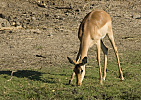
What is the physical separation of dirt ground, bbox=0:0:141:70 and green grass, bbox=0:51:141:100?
103 centimetres

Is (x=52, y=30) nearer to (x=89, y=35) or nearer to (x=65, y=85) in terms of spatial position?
(x=89, y=35)

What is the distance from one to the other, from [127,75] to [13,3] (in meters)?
12.9

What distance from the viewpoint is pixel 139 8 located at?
1852cm

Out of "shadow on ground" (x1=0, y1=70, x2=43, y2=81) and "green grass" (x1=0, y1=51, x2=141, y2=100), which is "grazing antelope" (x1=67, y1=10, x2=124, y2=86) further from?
"shadow on ground" (x1=0, y1=70, x2=43, y2=81)

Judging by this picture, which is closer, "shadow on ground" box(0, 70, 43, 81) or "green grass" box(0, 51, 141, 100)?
"green grass" box(0, 51, 141, 100)

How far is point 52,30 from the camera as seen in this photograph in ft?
46.3

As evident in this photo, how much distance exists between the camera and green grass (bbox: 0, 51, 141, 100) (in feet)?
18.7

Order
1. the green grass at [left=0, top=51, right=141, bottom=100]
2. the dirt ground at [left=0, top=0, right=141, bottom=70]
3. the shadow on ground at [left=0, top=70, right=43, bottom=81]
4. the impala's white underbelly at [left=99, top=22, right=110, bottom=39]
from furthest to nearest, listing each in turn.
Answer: the dirt ground at [left=0, top=0, right=141, bottom=70]
the shadow on ground at [left=0, top=70, right=43, bottom=81]
the impala's white underbelly at [left=99, top=22, right=110, bottom=39]
the green grass at [left=0, top=51, right=141, bottom=100]

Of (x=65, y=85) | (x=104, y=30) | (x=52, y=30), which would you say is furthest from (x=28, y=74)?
(x=52, y=30)

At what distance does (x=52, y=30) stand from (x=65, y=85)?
7980 mm

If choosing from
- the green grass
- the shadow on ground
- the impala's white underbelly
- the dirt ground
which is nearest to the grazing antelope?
the impala's white underbelly

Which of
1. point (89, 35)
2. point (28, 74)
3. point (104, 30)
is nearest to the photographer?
point (89, 35)

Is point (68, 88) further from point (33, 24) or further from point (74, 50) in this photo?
point (33, 24)

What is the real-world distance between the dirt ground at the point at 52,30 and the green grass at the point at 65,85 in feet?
3.38
